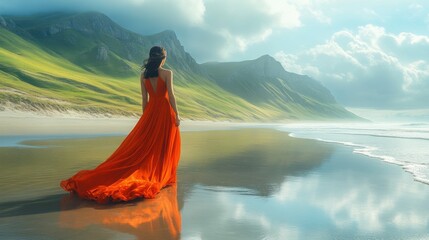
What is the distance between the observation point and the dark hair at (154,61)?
8305 mm

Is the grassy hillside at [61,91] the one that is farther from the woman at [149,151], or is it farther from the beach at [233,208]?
the woman at [149,151]

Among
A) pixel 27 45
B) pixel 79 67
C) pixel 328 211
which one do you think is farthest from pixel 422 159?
pixel 27 45

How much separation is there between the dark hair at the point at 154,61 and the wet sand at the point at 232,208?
2.79 meters

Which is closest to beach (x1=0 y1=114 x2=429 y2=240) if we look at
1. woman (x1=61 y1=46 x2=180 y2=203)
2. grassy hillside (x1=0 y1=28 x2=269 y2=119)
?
woman (x1=61 y1=46 x2=180 y2=203)

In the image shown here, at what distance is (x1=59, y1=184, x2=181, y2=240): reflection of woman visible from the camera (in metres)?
5.32

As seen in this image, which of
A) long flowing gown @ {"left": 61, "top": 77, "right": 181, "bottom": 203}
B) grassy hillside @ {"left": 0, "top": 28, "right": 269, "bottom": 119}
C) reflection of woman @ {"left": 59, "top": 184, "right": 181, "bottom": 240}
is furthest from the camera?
grassy hillside @ {"left": 0, "top": 28, "right": 269, "bottom": 119}

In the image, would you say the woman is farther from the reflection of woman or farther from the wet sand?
the reflection of woman

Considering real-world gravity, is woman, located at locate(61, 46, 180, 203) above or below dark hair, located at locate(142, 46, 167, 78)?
below

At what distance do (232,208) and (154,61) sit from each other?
380cm

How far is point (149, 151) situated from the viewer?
8.35 metres

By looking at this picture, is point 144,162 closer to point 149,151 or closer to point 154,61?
point 149,151

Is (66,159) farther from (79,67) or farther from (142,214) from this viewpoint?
(79,67)

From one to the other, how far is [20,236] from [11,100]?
67.2 m

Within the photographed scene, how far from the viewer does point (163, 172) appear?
855cm
